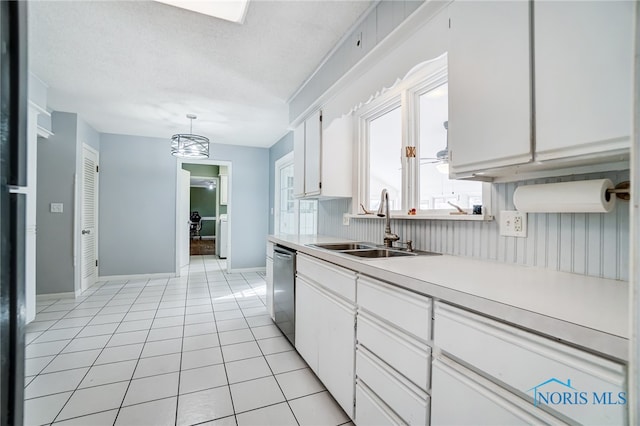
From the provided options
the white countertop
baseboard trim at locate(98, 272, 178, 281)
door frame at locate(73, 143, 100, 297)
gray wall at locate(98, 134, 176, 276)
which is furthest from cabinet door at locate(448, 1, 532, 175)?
baseboard trim at locate(98, 272, 178, 281)

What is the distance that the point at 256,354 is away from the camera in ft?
7.57

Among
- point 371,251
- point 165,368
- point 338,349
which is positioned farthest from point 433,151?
point 165,368

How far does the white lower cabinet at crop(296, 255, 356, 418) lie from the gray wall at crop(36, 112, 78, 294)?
11.7 feet

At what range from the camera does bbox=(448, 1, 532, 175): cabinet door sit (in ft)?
3.38

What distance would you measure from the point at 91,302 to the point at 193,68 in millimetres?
3176

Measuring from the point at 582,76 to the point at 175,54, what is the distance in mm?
2647

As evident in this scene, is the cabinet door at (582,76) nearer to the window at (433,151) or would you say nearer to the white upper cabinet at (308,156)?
the window at (433,151)

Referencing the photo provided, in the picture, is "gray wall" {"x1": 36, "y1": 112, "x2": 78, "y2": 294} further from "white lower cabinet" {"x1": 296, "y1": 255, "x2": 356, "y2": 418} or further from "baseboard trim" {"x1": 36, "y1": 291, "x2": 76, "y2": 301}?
"white lower cabinet" {"x1": 296, "y1": 255, "x2": 356, "y2": 418}

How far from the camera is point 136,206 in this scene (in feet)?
16.0

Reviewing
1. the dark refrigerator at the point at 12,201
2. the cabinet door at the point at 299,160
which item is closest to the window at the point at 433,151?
the cabinet door at the point at 299,160

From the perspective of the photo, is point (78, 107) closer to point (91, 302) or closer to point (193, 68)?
point (193, 68)

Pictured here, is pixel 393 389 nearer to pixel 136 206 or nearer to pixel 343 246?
pixel 343 246

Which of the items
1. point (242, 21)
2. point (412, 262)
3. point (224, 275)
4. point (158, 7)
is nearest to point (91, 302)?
point (224, 275)

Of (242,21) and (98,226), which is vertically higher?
(242,21)
